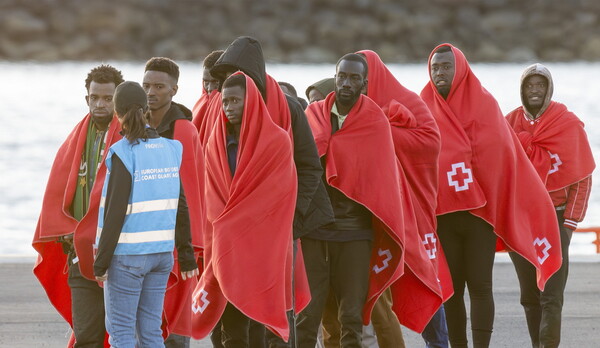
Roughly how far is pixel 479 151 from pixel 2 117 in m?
72.4

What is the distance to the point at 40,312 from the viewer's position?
384 inches

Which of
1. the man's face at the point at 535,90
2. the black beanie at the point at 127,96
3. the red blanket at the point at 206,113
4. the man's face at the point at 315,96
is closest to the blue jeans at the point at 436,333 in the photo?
the man's face at the point at 535,90

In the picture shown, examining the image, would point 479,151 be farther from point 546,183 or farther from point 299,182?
point 299,182

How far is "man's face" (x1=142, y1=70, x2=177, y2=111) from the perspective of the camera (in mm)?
7191

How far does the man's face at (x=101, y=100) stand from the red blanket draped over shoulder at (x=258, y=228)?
1.93 ft

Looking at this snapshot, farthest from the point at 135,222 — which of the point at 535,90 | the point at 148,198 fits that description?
the point at 535,90

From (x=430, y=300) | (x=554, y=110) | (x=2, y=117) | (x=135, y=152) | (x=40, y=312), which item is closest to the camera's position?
(x=135, y=152)

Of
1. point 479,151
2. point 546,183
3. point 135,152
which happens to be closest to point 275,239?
point 135,152

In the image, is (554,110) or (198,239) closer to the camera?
(198,239)

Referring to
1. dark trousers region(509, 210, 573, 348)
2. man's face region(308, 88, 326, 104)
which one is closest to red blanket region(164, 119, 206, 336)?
man's face region(308, 88, 326, 104)

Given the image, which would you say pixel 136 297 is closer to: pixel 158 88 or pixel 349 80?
pixel 158 88

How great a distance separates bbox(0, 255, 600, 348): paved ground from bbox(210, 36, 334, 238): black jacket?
2.14m

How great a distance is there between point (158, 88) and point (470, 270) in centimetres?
208

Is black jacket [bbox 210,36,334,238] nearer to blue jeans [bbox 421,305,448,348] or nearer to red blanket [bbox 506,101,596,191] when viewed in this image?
blue jeans [bbox 421,305,448,348]
